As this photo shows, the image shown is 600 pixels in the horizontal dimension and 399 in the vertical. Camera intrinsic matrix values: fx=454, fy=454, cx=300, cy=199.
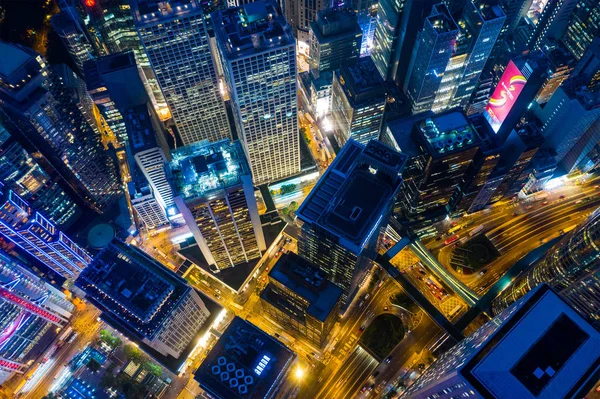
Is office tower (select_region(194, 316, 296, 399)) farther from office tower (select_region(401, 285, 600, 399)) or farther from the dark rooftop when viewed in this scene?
office tower (select_region(401, 285, 600, 399))

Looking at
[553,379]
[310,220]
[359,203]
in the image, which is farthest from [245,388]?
[553,379]

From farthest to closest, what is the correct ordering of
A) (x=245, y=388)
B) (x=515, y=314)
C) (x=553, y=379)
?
(x=245, y=388)
(x=515, y=314)
(x=553, y=379)

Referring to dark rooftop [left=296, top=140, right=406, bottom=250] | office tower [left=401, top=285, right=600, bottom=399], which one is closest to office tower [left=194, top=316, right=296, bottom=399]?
dark rooftop [left=296, top=140, right=406, bottom=250]

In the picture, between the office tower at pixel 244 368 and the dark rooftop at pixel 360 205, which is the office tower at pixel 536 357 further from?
the office tower at pixel 244 368

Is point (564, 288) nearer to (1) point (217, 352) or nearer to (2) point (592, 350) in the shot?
(2) point (592, 350)

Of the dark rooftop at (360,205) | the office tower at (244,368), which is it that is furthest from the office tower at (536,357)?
the office tower at (244,368)

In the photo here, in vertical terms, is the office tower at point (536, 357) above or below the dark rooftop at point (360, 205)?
below

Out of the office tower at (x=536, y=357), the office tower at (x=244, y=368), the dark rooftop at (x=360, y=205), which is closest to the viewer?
the office tower at (x=536, y=357)
